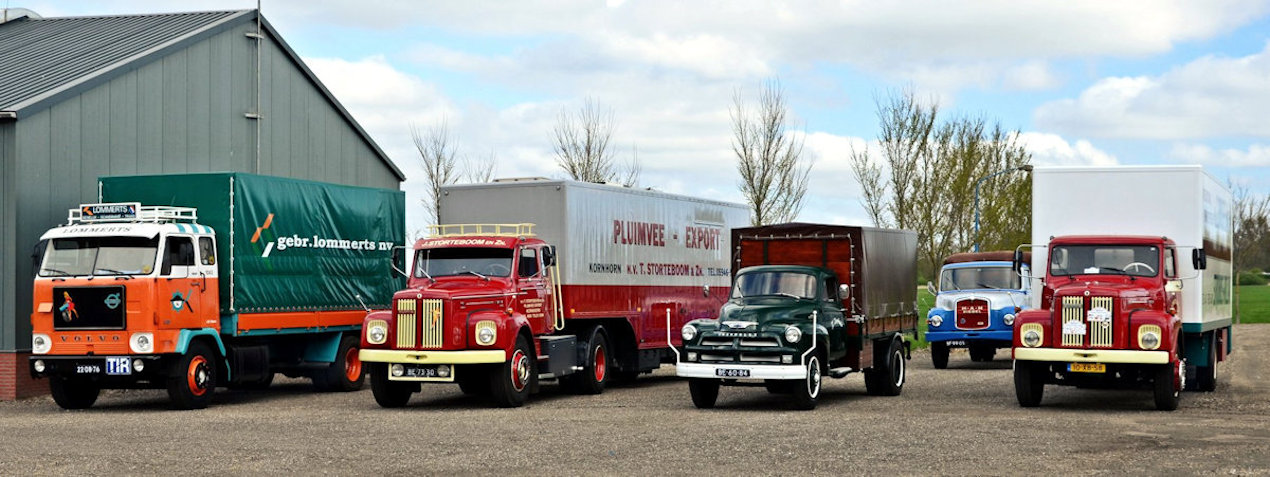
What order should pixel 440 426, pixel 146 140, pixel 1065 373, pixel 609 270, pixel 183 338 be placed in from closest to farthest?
pixel 440 426, pixel 1065 373, pixel 183 338, pixel 609 270, pixel 146 140

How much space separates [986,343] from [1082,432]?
13.0 metres

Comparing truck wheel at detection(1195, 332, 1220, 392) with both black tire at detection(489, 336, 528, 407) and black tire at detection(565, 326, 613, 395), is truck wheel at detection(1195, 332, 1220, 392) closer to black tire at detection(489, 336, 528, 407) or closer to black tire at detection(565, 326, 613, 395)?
black tire at detection(565, 326, 613, 395)

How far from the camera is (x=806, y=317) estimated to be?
19266 millimetres

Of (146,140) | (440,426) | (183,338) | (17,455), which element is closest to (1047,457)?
(440,426)

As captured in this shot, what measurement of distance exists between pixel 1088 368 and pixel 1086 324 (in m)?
0.56

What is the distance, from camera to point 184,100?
27.1 meters

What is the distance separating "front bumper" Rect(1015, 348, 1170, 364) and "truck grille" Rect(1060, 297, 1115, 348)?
115mm

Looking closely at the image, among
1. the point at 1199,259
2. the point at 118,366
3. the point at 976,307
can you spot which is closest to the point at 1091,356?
the point at 1199,259

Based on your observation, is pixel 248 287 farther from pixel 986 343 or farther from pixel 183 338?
pixel 986 343

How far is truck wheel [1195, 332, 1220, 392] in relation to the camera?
70.8 ft

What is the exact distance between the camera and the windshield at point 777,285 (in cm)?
1989

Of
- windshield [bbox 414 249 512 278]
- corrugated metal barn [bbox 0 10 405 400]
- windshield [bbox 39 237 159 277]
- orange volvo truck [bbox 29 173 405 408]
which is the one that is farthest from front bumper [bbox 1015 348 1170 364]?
corrugated metal barn [bbox 0 10 405 400]

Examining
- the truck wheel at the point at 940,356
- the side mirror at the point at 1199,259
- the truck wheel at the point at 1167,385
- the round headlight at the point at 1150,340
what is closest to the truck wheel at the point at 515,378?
the round headlight at the point at 1150,340

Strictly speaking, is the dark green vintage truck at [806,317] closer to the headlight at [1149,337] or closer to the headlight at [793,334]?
the headlight at [793,334]
